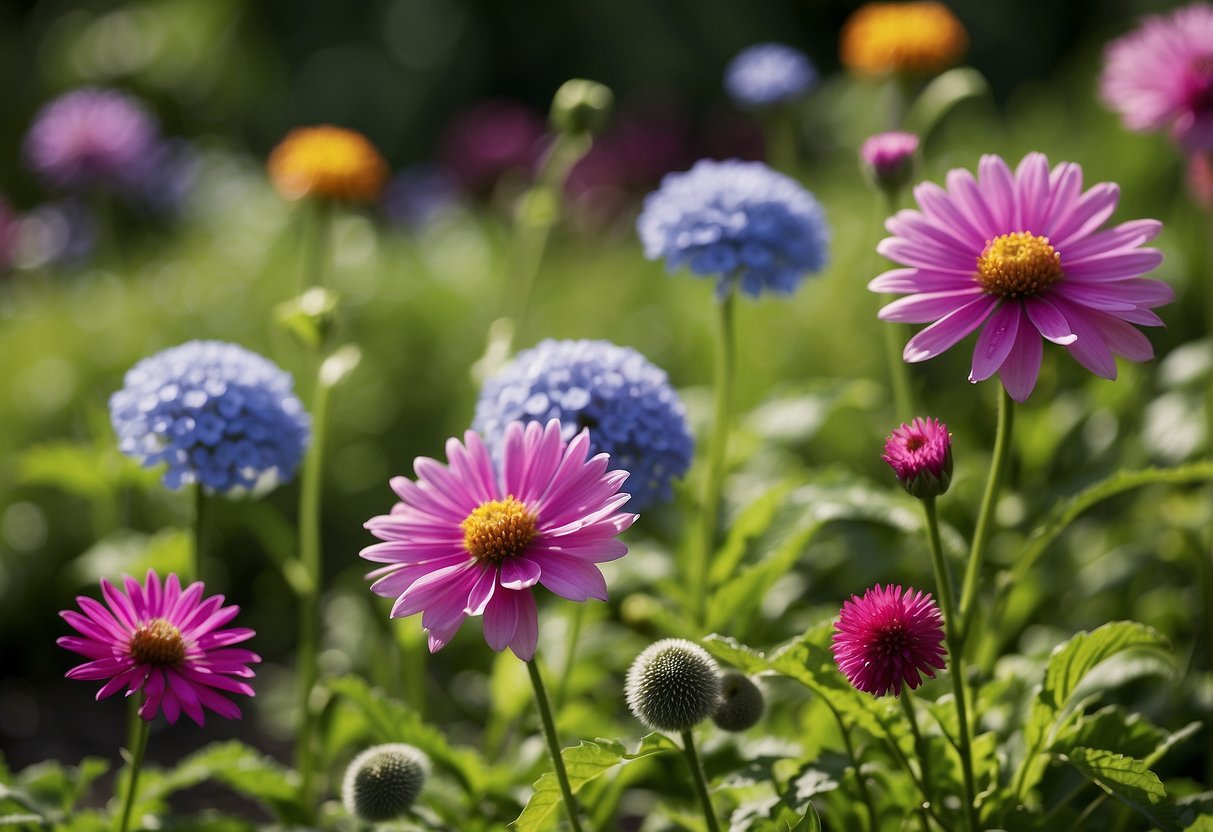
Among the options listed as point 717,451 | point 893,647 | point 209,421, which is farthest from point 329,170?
point 893,647

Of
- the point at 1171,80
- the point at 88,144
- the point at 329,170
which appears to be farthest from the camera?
the point at 88,144

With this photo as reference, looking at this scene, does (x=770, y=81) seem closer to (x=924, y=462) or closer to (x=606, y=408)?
(x=606, y=408)

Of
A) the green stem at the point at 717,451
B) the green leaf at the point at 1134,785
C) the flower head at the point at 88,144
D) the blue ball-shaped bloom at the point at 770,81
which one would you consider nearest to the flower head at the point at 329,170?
the blue ball-shaped bloom at the point at 770,81

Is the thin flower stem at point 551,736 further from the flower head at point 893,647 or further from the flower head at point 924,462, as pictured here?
the flower head at point 924,462

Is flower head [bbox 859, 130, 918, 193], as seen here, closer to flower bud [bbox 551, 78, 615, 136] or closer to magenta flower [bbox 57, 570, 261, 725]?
flower bud [bbox 551, 78, 615, 136]

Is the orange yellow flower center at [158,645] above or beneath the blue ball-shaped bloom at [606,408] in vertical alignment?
beneath

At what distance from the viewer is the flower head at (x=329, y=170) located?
287cm

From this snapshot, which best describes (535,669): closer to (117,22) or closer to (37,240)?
(37,240)

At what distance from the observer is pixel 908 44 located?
3.03 metres

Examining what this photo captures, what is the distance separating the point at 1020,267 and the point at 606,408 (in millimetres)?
656

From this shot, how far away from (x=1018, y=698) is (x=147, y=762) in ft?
7.15

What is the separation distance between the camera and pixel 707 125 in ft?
22.6

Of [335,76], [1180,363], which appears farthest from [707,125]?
[1180,363]

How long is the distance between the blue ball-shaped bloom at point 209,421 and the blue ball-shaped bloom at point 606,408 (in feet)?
1.13
